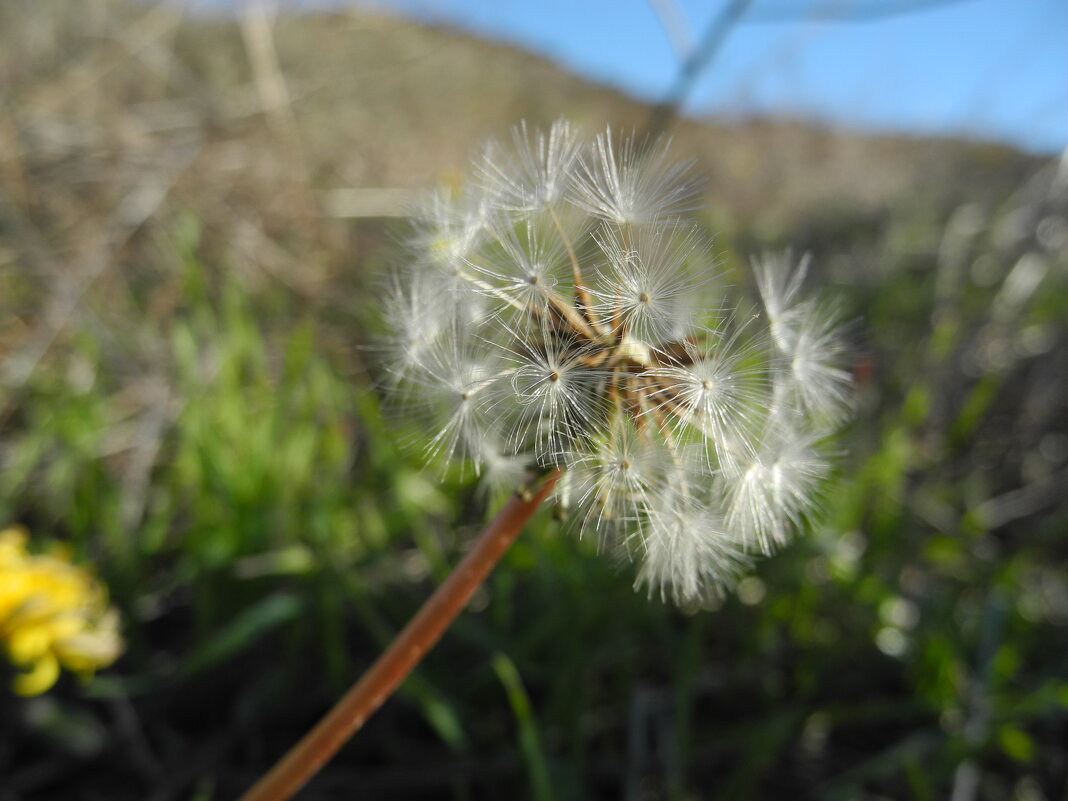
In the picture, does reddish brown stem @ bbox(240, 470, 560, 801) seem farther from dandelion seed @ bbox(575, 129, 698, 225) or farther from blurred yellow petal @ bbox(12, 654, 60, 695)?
blurred yellow petal @ bbox(12, 654, 60, 695)

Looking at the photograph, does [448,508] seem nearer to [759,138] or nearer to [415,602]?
[415,602]

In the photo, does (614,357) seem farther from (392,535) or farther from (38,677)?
(392,535)

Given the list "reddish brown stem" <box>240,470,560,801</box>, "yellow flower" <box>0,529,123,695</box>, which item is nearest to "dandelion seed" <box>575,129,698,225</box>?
"reddish brown stem" <box>240,470,560,801</box>

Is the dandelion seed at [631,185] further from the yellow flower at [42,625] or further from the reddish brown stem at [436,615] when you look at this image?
the yellow flower at [42,625]

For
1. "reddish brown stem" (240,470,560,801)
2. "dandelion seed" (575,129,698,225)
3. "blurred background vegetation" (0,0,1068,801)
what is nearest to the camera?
"reddish brown stem" (240,470,560,801)

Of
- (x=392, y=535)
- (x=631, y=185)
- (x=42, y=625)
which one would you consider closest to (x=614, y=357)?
(x=631, y=185)

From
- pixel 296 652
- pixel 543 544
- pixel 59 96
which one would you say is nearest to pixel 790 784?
pixel 543 544

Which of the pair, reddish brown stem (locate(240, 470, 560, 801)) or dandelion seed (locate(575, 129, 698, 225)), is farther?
dandelion seed (locate(575, 129, 698, 225))
